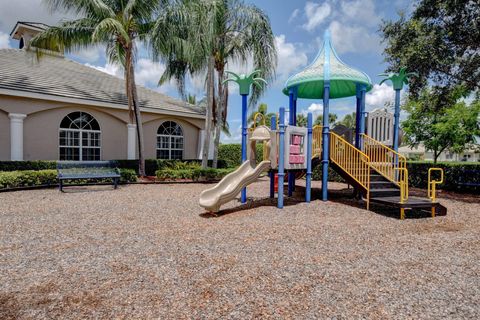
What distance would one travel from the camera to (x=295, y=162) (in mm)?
8195

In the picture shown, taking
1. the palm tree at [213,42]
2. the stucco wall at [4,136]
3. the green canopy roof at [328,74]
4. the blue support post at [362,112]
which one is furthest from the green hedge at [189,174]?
the blue support post at [362,112]

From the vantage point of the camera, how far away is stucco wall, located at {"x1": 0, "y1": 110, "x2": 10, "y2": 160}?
39.8 ft

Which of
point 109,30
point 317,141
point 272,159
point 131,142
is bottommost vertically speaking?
point 272,159

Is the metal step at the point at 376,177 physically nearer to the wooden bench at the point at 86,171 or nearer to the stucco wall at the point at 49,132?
the wooden bench at the point at 86,171

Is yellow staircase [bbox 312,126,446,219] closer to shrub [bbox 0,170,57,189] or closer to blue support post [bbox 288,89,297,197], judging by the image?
blue support post [bbox 288,89,297,197]

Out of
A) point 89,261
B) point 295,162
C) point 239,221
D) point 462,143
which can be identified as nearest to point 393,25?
point 295,162

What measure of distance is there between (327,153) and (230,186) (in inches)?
122

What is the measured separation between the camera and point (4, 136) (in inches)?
481

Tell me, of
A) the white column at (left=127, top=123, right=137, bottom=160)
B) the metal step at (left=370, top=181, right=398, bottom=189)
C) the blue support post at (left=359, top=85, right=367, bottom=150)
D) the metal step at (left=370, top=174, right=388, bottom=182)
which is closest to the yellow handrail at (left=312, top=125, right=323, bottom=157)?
the blue support post at (left=359, top=85, right=367, bottom=150)

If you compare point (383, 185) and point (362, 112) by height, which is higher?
point (362, 112)

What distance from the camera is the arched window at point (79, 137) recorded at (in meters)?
14.0

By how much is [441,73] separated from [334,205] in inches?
271

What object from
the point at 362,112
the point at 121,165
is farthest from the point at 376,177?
the point at 121,165

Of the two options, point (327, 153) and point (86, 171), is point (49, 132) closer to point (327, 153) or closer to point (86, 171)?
point (86, 171)
